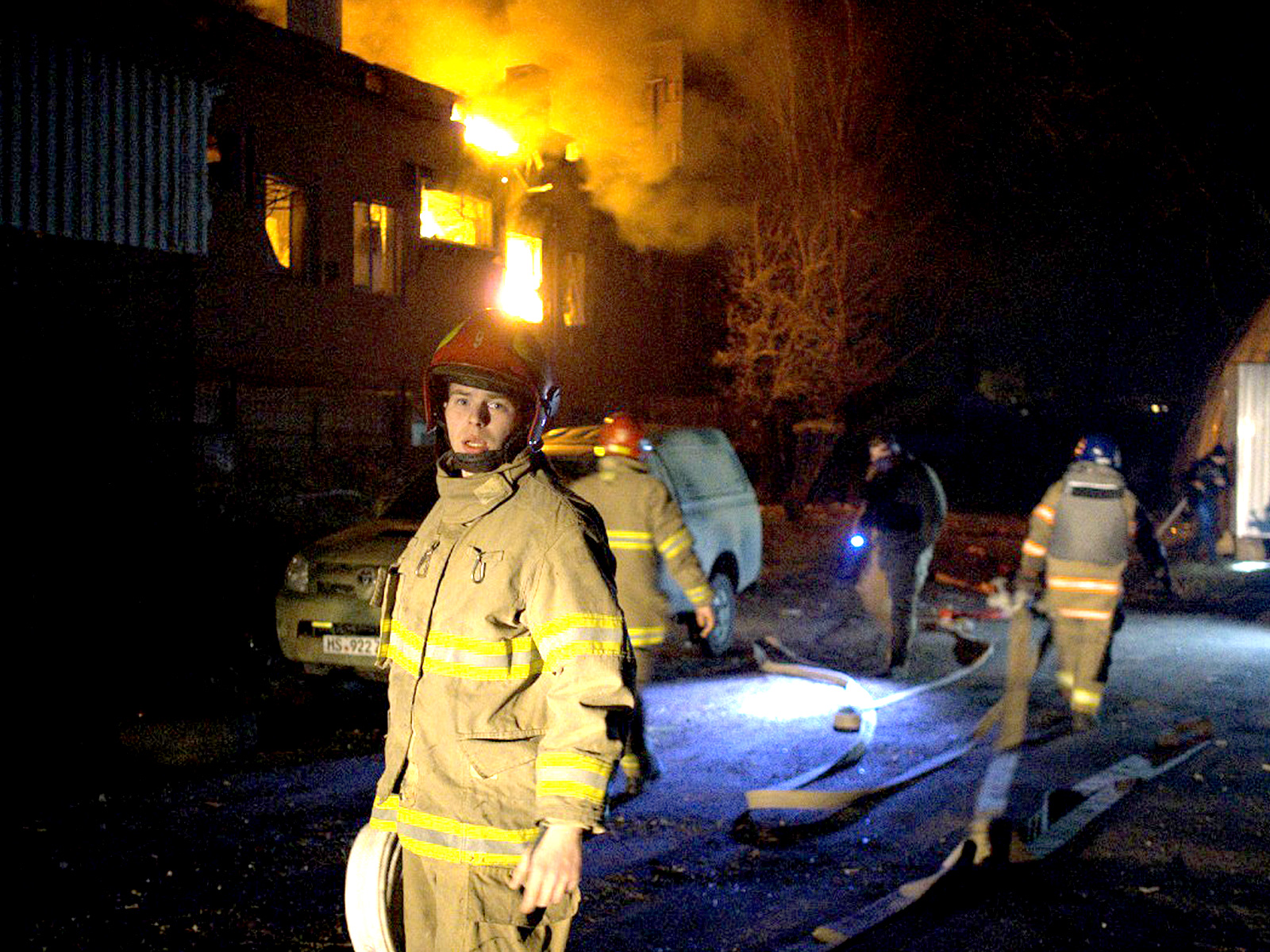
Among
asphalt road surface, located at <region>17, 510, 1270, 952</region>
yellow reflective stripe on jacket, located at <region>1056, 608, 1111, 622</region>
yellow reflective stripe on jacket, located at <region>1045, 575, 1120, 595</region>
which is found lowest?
asphalt road surface, located at <region>17, 510, 1270, 952</region>

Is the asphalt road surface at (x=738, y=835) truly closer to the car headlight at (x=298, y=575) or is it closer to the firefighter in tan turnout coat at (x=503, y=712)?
the car headlight at (x=298, y=575)

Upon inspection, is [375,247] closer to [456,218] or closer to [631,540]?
[456,218]

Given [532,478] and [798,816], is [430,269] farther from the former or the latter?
[532,478]

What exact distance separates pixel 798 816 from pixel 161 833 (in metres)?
3.13

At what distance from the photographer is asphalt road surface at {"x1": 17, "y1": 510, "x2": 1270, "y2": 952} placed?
14.6ft

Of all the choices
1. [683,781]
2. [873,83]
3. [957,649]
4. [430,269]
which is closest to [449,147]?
[430,269]

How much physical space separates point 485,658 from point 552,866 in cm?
47

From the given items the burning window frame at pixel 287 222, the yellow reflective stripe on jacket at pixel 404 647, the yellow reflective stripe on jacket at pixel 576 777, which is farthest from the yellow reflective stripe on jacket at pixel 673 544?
the burning window frame at pixel 287 222

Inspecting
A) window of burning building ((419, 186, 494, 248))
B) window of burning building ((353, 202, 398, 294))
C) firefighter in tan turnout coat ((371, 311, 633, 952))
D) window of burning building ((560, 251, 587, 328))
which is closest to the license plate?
firefighter in tan turnout coat ((371, 311, 633, 952))

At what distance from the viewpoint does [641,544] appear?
21.1 ft

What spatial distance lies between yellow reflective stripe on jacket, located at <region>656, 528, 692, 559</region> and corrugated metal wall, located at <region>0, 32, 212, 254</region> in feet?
26.5

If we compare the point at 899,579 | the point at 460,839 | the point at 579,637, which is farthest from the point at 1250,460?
the point at 460,839

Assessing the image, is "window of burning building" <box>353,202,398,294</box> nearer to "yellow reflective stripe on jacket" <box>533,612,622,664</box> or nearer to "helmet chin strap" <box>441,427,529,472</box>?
"helmet chin strap" <box>441,427,529,472</box>

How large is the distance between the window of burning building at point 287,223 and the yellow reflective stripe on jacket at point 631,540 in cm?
1250
